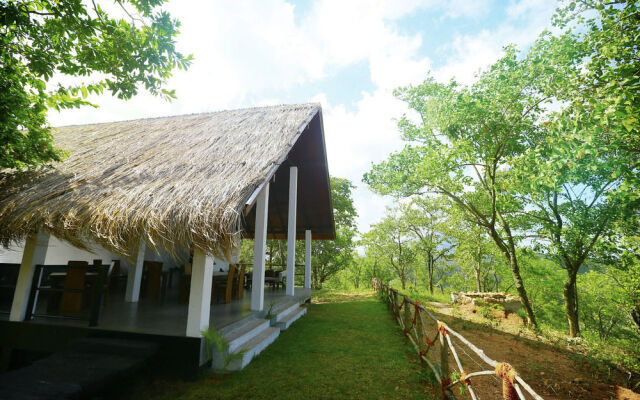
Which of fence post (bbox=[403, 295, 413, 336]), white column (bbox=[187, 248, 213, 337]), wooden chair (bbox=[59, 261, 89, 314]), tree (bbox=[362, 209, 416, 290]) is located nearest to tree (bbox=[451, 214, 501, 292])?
tree (bbox=[362, 209, 416, 290])

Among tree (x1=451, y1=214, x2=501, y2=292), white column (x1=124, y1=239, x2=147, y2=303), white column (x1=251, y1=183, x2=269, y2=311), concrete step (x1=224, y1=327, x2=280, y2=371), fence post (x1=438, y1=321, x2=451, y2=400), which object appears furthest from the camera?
tree (x1=451, y1=214, x2=501, y2=292)

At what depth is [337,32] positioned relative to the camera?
554cm

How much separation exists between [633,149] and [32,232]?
32.2ft

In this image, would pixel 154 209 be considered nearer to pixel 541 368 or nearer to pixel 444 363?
pixel 444 363

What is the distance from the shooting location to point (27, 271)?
4.22 meters

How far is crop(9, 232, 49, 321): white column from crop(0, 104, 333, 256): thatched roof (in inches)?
10.0

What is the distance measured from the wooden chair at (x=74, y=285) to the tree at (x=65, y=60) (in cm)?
174

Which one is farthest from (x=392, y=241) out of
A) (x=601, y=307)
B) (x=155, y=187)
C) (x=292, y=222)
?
(x=155, y=187)

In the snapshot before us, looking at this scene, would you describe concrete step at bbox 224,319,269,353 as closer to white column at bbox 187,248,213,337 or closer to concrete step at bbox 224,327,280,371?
concrete step at bbox 224,327,280,371

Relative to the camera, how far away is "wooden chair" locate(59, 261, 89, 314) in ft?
13.8

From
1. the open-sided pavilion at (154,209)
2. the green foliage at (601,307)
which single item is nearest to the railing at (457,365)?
the open-sided pavilion at (154,209)

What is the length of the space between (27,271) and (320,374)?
482 centimetres

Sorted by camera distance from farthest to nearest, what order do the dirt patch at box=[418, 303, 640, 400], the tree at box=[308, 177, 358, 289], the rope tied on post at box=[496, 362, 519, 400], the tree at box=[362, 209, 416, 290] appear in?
1. the tree at box=[362, 209, 416, 290]
2. the tree at box=[308, 177, 358, 289]
3. the dirt patch at box=[418, 303, 640, 400]
4. the rope tied on post at box=[496, 362, 519, 400]

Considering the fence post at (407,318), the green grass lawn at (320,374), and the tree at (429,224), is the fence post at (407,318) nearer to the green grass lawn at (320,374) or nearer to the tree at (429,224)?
the green grass lawn at (320,374)
